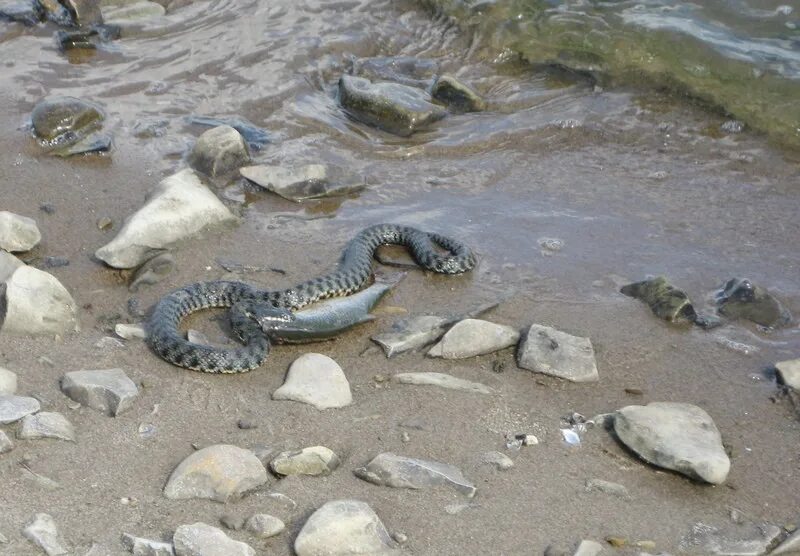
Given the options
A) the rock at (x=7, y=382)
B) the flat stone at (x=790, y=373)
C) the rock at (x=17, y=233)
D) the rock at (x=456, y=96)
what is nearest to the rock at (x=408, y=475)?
the rock at (x=7, y=382)

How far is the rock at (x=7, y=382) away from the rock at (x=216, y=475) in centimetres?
123

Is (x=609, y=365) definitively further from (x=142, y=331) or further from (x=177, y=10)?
(x=177, y=10)

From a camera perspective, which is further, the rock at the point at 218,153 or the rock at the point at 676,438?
the rock at the point at 218,153

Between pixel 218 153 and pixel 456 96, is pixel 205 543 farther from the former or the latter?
pixel 456 96

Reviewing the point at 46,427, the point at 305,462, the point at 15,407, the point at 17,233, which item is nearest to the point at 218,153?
the point at 17,233

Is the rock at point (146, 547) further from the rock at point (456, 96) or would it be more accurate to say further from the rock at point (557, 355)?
the rock at point (456, 96)

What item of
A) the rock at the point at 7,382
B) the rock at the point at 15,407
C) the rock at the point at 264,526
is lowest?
the rock at the point at 7,382

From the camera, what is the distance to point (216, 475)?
5.51 meters

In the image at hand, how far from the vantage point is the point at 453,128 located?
37.6 ft

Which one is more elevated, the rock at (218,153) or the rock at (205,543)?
the rock at (205,543)

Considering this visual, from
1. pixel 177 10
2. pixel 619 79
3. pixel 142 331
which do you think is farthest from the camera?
pixel 177 10

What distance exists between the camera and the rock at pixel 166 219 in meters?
8.20

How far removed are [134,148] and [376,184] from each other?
2.34m

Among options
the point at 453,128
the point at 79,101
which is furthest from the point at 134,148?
the point at 453,128
